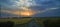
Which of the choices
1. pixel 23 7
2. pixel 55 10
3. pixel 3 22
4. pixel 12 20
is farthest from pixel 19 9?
pixel 55 10

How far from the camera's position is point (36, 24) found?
163 cm

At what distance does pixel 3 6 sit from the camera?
166 cm

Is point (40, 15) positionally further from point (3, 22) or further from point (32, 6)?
point (3, 22)

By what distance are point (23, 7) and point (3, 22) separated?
353mm

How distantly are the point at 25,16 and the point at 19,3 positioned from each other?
0.67ft

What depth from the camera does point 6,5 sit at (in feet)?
5.47

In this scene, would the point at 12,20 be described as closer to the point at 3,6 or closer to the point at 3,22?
the point at 3,22

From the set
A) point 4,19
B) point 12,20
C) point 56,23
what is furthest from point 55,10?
Answer: point 4,19

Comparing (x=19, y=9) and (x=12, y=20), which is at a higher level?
(x=19, y=9)

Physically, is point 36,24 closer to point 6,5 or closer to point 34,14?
point 34,14

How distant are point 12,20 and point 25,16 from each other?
7.5 inches

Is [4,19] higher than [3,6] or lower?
lower

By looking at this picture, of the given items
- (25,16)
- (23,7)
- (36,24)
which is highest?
(23,7)

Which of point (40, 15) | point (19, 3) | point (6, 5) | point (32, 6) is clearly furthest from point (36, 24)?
point (6, 5)
